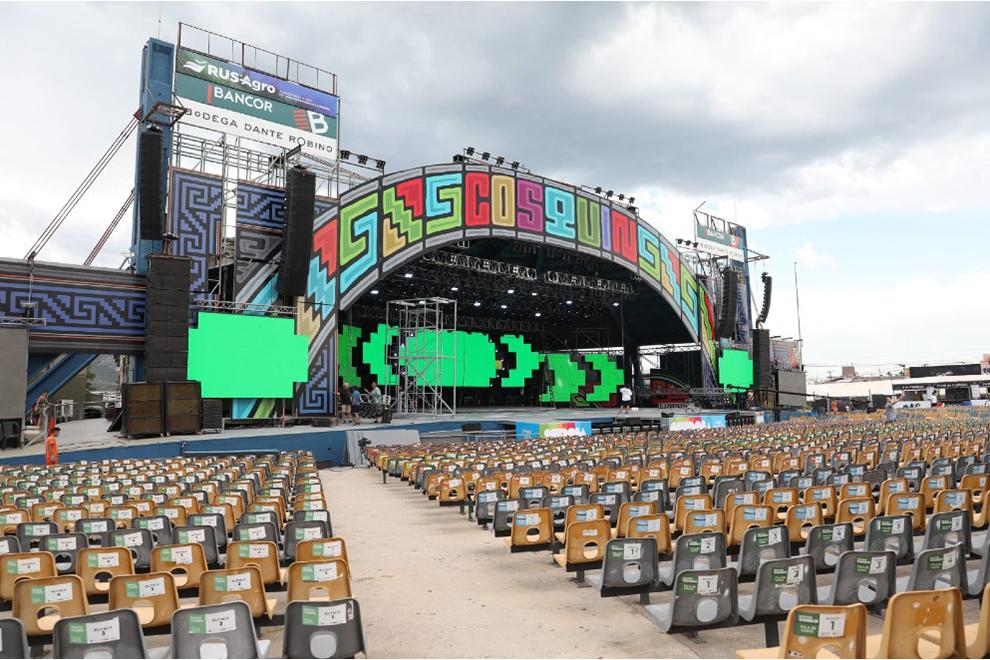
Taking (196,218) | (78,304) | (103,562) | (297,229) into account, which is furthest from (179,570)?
(196,218)

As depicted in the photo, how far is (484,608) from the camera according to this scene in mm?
5414

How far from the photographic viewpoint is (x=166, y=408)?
19.4m

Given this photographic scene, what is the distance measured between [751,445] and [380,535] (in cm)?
918

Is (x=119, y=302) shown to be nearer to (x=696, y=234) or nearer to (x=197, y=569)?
Answer: (x=197, y=569)

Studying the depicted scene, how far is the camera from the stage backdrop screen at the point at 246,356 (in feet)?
70.4

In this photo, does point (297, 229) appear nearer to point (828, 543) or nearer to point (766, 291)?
point (828, 543)

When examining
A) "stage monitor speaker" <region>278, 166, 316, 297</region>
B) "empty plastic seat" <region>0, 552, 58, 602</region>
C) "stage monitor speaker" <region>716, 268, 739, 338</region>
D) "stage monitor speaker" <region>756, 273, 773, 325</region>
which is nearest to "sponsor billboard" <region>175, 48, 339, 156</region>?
"stage monitor speaker" <region>278, 166, 316, 297</region>

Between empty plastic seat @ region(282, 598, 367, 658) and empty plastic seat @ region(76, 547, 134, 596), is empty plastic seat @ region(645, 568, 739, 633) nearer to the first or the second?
empty plastic seat @ region(282, 598, 367, 658)

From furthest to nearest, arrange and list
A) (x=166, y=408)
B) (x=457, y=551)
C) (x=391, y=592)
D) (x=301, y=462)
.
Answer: (x=166, y=408)
(x=301, y=462)
(x=457, y=551)
(x=391, y=592)

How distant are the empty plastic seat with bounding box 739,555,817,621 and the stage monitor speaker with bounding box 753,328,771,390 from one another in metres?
38.4

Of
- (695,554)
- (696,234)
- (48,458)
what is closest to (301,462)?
(48,458)

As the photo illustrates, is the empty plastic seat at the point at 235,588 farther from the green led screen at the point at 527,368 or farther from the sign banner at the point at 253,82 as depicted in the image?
the green led screen at the point at 527,368

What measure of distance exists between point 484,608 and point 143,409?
54.5ft

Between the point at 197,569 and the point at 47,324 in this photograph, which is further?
the point at 47,324
